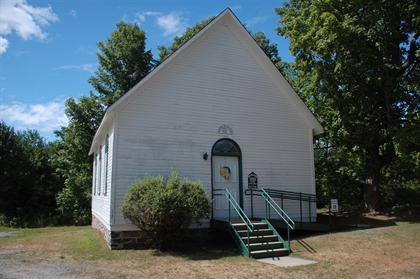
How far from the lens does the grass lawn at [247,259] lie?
7.95 metres

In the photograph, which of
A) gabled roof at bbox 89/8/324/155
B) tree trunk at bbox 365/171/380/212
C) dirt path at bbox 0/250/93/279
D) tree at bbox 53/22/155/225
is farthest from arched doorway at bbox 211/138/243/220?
tree at bbox 53/22/155/225

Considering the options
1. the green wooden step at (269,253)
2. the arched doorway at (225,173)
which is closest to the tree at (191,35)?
the arched doorway at (225,173)

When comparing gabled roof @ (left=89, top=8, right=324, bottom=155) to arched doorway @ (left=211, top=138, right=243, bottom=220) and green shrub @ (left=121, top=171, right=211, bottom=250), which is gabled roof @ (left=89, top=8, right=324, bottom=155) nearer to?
green shrub @ (left=121, top=171, right=211, bottom=250)

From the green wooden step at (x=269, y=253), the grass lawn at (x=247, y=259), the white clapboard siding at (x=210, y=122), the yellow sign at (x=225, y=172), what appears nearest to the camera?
the grass lawn at (x=247, y=259)

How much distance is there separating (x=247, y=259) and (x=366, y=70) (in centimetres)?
1009

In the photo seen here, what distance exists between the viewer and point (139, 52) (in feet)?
91.0

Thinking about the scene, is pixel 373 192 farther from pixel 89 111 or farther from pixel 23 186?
pixel 23 186

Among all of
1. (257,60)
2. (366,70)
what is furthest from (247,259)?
(366,70)

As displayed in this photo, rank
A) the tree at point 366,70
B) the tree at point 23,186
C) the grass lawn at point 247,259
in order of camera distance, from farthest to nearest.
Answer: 1. the tree at point 23,186
2. the tree at point 366,70
3. the grass lawn at point 247,259

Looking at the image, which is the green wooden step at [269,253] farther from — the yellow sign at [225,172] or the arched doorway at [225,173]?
the yellow sign at [225,172]

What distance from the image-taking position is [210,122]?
13094 mm

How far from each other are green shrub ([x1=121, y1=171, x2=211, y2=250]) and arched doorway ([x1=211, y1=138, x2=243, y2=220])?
7.52 feet

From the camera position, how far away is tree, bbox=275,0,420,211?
47.0ft

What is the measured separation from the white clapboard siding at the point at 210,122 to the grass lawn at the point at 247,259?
1.90 m
